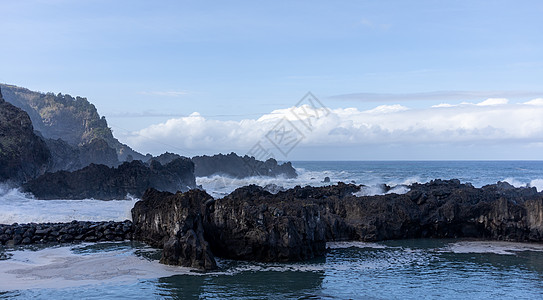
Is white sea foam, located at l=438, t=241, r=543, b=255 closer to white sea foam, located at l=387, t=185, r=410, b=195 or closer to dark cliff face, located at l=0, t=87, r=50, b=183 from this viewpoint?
white sea foam, located at l=387, t=185, r=410, b=195

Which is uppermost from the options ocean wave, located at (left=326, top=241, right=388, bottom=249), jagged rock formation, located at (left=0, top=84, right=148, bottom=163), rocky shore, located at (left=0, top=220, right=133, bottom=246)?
jagged rock formation, located at (left=0, top=84, right=148, bottom=163)

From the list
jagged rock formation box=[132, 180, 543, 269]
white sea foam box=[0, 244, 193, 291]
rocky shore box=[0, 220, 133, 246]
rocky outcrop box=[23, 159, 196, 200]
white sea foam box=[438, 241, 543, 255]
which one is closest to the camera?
white sea foam box=[0, 244, 193, 291]

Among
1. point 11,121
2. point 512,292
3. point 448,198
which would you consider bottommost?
point 512,292

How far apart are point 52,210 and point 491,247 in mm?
25635

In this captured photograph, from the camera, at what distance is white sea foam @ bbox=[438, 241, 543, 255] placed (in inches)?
907

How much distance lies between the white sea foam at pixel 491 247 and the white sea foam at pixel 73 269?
11.8 metres

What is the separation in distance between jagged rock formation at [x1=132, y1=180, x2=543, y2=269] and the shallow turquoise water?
1.00 meters

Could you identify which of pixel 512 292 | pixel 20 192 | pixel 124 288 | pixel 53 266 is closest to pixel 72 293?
pixel 124 288

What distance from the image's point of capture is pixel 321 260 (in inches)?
825

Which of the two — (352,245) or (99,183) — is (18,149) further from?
(352,245)

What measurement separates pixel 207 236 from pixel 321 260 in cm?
458

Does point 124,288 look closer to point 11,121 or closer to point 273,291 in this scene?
point 273,291

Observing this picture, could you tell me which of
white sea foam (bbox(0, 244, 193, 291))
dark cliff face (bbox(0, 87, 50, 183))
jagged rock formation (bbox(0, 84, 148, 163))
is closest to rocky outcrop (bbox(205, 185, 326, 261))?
white sea foam (bbox(0, 244, 193, 291))

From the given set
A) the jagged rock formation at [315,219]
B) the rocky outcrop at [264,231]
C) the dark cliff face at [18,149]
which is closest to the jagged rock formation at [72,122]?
the dark cliff face at [18,149]
